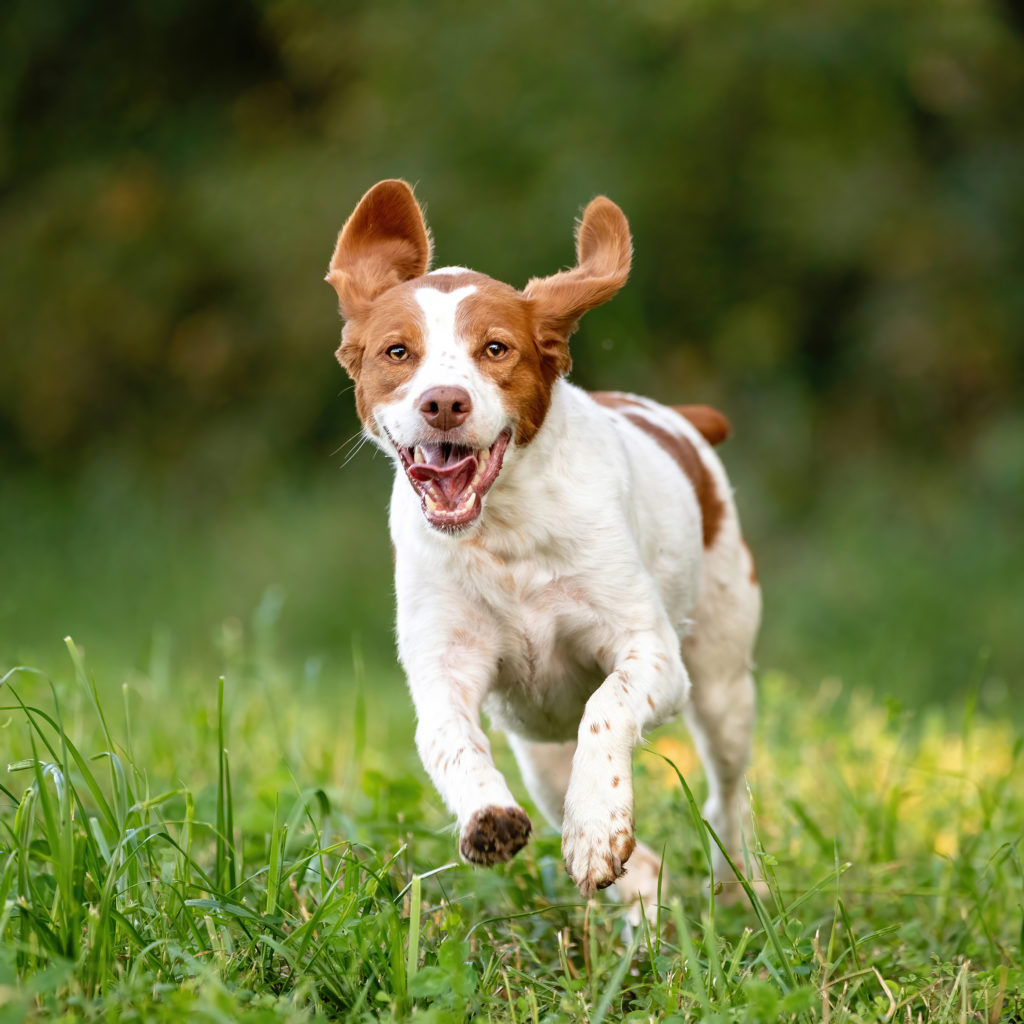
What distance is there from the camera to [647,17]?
10383mm

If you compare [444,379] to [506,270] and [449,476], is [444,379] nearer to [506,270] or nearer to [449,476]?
[449,476]

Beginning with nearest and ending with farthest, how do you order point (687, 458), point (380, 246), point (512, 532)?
point (512, 532) → point (380, 246) → point (687, 458)

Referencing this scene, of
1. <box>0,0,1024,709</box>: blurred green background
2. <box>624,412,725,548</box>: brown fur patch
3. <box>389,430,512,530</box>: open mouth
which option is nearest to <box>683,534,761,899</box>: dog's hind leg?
<box>624,412,725,548</box>: brown fur patch

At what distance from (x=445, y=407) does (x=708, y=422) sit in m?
1.81

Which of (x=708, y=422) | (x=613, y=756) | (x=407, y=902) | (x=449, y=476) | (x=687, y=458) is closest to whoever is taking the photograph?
(x=613, y=756)

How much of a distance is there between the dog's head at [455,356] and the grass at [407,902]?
643mm

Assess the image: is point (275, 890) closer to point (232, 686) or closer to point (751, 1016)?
point (751, 1016)

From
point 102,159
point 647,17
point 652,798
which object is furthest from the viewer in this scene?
point 102,159

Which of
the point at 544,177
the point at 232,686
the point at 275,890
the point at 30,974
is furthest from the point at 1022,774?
the point at 544,177

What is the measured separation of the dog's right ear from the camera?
11.1ft

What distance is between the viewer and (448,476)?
2.98 m

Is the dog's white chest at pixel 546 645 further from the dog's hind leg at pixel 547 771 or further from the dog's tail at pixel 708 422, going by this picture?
the dog's tail at pixel 708 422

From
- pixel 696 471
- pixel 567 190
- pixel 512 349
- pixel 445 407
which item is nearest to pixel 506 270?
pixel 567 190

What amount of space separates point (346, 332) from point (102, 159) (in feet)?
35.1
